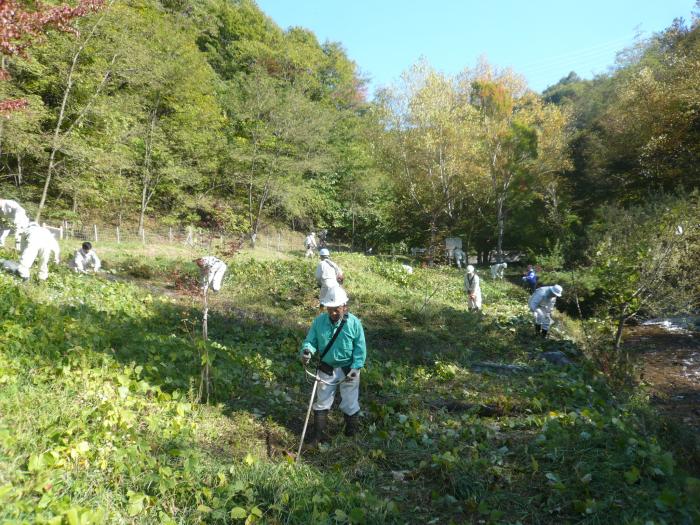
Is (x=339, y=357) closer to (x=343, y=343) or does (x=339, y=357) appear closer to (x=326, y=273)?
(x=343, y=343)

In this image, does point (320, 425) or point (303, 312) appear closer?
point (320, 425)

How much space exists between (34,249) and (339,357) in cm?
707

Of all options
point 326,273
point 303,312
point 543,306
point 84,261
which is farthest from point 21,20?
point 543,306

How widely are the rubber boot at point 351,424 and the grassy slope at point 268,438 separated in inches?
7.0

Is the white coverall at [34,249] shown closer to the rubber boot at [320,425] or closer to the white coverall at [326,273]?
the white coverall at [326,273]

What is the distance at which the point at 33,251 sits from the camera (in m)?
8.68

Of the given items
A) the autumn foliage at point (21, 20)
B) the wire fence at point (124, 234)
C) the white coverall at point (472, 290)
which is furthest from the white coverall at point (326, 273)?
the white coverall at point (472, 290)

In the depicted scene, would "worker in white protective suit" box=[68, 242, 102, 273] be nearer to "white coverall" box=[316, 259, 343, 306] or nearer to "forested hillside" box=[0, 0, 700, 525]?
"forested hillside" box=[0, 0, 700, 525]

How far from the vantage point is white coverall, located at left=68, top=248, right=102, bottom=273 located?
37.0 feet

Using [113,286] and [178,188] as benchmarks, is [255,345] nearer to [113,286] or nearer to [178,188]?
[113,286]

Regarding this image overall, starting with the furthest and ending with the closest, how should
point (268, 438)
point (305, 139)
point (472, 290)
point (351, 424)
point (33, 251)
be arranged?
point (305, 139)
point (472, 290)
point (33, 251)
point (351, 424)
point (268, 438)

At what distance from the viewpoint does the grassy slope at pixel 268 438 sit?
3432 mm

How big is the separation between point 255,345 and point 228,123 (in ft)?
87.2

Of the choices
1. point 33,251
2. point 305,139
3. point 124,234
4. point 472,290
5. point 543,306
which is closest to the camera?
point 33,251
